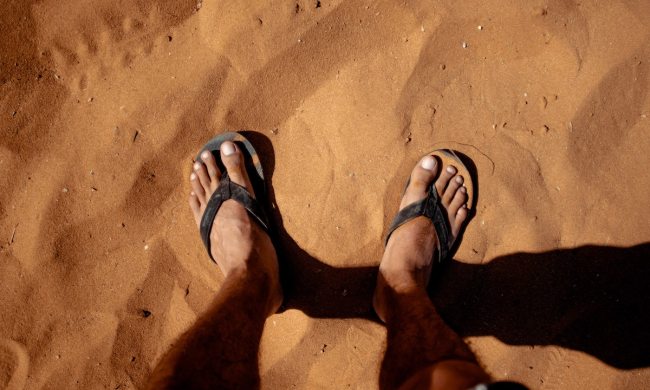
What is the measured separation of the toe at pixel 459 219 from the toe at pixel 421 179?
19 cm

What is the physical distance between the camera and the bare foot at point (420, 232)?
6.12 ft

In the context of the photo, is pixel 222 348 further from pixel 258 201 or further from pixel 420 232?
pixel 420 232

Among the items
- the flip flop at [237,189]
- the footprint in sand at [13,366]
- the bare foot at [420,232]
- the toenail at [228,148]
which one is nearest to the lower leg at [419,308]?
the bare foot at [420,232]

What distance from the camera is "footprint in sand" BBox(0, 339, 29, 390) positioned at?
1.95 m

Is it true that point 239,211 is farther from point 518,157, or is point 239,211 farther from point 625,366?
point 625,366

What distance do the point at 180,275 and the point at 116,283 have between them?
1.05 ft

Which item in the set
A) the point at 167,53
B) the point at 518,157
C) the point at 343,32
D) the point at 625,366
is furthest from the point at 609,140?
the point at 167,53

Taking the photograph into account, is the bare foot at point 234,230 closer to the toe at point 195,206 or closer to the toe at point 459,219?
the toe at point 195,206

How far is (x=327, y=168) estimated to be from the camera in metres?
1.94

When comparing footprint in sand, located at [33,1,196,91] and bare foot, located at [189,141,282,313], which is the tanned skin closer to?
bare foot, located at [189,141,282,313]

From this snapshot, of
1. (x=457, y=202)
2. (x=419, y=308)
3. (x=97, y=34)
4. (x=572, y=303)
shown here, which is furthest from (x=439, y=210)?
(x=97, y=34)

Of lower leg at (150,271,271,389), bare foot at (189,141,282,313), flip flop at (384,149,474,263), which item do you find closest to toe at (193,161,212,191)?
bare foot at (189,141,282,313)

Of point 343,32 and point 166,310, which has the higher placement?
point 343,32

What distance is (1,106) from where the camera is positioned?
1.97 metres
